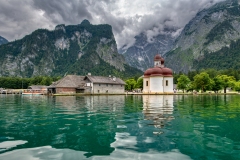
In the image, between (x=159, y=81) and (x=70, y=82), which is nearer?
(x=70, y=82)

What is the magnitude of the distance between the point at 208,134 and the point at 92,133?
5.00m

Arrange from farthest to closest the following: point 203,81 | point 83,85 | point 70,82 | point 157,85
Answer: point 83,85, point 203,81, point 157,85, point 70,82

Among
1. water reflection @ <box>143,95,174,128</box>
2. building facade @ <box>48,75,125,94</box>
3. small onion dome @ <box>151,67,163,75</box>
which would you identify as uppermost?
small onion dome @ <box>151,67,163,75</box>

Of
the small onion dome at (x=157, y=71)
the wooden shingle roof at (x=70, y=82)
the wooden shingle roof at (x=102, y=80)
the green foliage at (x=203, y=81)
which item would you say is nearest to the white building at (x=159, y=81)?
the small onion dome at (x=157, y=71)

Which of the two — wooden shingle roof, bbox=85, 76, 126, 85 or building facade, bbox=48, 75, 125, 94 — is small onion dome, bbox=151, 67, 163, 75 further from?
wooden shingle roof, bbox=85, 76, 126, 85

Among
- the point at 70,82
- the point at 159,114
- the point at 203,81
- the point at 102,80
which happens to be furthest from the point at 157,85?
the point at 159,114

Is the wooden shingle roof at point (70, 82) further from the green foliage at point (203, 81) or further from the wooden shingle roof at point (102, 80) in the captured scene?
the green foliage at point (203, 81)

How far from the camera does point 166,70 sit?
3226 inches

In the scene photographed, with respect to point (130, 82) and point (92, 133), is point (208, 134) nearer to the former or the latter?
point (92, 133)

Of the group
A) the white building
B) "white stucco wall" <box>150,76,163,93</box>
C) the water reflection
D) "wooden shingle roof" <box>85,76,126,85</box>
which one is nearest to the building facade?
"wooden shingle roof" <box>85,76,126,85</box>

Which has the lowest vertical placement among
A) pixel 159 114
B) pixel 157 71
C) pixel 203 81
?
pixel 159 114

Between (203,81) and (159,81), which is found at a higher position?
(203,81)

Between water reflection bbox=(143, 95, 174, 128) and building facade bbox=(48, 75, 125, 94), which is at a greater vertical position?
building facade bbox=(48, 75, 125, 94)

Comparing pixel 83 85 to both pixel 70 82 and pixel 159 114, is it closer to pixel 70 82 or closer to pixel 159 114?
pixel 70 82
